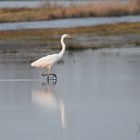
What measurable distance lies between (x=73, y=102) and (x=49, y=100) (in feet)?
2.04

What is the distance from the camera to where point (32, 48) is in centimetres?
2798

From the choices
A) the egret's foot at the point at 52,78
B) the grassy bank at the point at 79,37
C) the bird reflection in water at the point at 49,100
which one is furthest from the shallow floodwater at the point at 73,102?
the grassy bank at the point at 79,37

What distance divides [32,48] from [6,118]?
1574cm

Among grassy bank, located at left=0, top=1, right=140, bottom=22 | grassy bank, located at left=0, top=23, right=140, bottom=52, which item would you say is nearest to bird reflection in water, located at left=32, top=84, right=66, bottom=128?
grassy bank, located at left=0, top=23, right=140, bottom=52

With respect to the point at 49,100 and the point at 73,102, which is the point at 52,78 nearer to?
the point at 49,100

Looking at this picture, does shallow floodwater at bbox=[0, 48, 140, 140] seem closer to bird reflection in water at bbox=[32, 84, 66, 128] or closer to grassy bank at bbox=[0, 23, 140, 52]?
bird reflection in water at bbox=[32, 84, 66, 128]

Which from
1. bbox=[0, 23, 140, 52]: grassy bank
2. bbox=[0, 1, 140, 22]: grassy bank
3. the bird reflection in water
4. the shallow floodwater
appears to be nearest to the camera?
the shallow floodwater

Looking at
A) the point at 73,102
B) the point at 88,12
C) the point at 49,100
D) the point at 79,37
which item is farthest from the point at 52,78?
the point at 88,12

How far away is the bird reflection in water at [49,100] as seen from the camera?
13.1m

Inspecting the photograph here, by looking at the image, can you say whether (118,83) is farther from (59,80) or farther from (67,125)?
(67,125)

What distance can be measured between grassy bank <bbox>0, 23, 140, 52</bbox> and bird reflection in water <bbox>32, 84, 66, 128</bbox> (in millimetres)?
11606

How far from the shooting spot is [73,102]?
13.9m

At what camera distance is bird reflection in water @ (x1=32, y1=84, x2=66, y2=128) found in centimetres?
1312

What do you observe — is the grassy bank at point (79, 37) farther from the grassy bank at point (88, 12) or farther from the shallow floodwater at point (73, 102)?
the grassy bank at point (88, 12)
